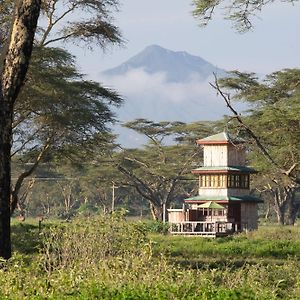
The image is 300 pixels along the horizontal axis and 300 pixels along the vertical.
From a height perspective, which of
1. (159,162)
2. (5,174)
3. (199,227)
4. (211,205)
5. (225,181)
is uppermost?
(159,162)

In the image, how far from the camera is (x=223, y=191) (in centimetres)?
4625

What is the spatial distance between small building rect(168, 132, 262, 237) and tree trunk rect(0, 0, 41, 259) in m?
28.5

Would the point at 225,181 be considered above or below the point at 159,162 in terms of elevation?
below

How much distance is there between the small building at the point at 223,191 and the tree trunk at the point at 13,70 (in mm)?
28550

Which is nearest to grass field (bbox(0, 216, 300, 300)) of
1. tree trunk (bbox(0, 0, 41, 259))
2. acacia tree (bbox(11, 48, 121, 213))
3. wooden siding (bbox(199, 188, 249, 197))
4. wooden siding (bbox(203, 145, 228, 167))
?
tree trunk (bbox(0, 0, 41, 259))

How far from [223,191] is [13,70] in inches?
1230

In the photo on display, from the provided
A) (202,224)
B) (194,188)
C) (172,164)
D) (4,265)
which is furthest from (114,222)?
(194,188)

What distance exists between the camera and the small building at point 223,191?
4550 centimetres

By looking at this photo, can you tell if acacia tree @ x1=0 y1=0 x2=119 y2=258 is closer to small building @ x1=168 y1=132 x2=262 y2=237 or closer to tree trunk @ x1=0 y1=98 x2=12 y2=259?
tree trunk @ x1=0 y1=98 x2=12 y2=259

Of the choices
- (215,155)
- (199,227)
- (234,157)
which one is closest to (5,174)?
(199,227)

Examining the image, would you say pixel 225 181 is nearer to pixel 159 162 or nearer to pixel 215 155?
pixel 215 155

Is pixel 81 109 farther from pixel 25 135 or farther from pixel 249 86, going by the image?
pixel 249 86

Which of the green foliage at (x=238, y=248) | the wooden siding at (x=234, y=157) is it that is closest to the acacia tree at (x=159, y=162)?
the wooden siding at (x=234, y=157)

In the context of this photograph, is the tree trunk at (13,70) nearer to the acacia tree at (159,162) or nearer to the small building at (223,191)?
the small building at (223,191)
